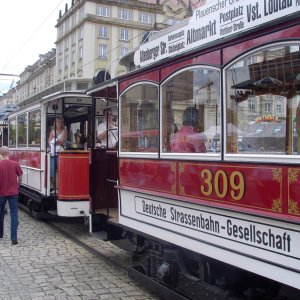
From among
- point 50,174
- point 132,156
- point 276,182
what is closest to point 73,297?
point 132,156

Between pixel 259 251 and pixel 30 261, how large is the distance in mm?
4591

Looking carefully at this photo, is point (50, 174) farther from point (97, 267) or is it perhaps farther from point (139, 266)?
point (139, 266)

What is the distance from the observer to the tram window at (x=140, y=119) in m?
5.43

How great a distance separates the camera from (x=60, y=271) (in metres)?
6.76

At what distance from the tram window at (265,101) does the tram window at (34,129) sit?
752cm

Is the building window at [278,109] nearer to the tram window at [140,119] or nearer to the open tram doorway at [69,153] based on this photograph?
the tram window at [140,119]

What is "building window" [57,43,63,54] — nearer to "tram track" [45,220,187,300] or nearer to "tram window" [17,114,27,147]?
"tram window" [17,114,27,147]

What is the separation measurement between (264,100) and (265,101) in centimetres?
1

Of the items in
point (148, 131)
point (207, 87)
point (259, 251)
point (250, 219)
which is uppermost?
point (207, 87)

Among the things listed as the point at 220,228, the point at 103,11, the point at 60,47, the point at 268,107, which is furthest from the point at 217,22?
the point at 60,47

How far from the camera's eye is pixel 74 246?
8.51 meters

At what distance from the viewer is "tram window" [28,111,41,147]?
1097 centimetres

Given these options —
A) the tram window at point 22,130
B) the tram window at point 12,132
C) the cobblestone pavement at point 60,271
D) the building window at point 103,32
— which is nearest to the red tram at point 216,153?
the cobblestone pavement at point 60,271

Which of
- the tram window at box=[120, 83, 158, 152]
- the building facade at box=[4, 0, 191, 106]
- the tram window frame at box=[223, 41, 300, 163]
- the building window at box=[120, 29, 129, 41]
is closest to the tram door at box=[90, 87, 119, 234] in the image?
the tram window at box=[120, 83, 158, 152]
